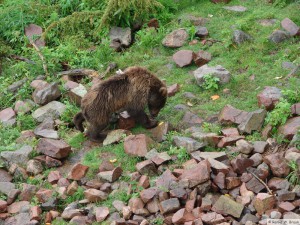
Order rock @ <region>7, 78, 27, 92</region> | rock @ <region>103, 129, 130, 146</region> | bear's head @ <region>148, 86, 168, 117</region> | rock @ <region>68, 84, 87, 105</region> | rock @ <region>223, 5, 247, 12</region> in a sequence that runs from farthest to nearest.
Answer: rock @ <region>223, 5, 247, 12</region> → rock @ <region>7, 78, 27, 92</region> → rock @ <region>68, 84, 87, 105</region> → bear's head @ <region>148, 86, 168, 117</region> → rock @ <region>103, 129, 130, 146</region>

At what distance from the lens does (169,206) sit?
7340 millimetres

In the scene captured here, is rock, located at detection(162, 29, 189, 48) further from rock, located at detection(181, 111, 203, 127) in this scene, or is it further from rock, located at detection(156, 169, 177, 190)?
rock, located at detection(156, 169, 177, 190)

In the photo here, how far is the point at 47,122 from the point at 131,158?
1.86 metres

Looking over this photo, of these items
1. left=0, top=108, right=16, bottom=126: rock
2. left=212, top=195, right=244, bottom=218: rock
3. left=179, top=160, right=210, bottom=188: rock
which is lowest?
left=0, top=108, right=16, bottom=126: rock

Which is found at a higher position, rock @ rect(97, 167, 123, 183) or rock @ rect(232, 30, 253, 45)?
rock @ rect(232, 30, 253, 45)

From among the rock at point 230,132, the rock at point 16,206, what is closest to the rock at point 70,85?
the rock at point 16,206

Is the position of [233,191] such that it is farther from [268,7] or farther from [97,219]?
[268,7]

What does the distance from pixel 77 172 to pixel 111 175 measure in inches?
20.9

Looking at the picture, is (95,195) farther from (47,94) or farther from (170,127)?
(47,94)

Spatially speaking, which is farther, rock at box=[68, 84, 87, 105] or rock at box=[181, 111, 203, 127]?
rock at box=[68, 84, 87, 105]

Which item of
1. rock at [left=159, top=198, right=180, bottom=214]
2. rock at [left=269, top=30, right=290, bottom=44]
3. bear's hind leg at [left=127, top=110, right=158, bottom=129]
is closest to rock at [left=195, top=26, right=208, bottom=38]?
rock at [left=269, top=30, right=290, bottom=44]

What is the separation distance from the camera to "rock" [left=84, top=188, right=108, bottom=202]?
7.88 meters

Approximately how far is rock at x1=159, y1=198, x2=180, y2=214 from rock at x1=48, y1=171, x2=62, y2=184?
1762 millimetres

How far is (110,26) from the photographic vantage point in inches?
466
